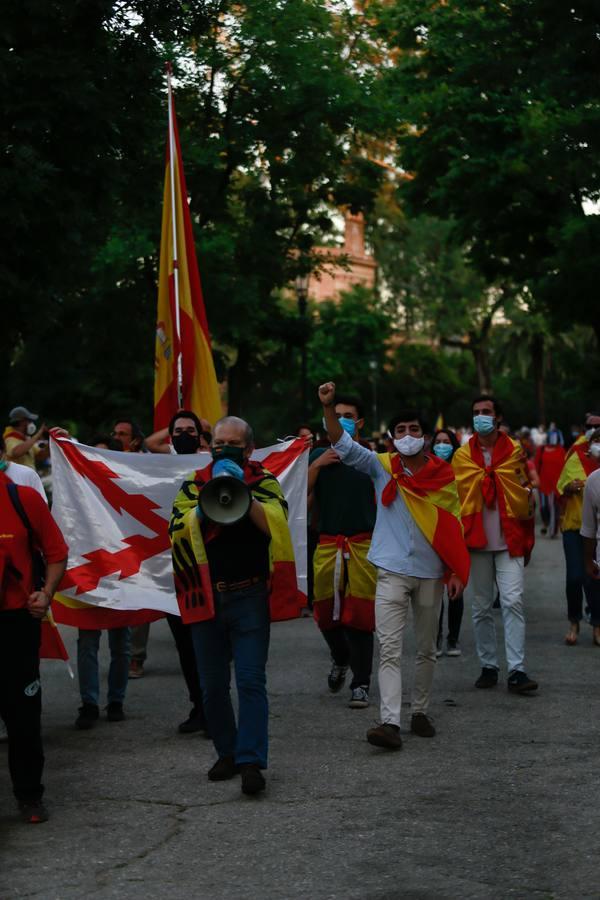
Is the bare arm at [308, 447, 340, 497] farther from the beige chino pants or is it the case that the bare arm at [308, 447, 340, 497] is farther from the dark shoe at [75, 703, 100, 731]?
the dark shoe at [75, 703, 100, 731]

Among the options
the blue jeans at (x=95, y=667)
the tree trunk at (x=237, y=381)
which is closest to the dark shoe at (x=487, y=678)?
the blue jeans at (x=95, y=667)

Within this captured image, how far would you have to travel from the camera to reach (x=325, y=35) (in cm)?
2512

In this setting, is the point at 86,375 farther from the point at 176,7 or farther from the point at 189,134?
the point at 176,7

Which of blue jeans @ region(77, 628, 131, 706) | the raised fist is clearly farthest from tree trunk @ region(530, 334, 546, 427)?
the raised fist

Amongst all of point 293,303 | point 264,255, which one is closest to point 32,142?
point 264,255

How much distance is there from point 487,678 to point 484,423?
1.71m

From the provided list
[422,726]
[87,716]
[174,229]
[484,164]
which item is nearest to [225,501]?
[422,726]

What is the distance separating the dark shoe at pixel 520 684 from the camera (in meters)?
9.99

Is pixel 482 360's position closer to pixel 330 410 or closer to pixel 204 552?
pixel 330 410

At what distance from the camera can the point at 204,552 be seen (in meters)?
7.43

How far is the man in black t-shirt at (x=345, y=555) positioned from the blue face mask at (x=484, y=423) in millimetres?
841

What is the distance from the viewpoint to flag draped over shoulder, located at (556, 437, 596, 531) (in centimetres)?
1340

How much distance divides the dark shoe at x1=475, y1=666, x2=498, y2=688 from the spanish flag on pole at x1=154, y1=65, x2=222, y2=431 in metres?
4.39

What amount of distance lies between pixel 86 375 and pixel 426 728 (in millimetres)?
26667
